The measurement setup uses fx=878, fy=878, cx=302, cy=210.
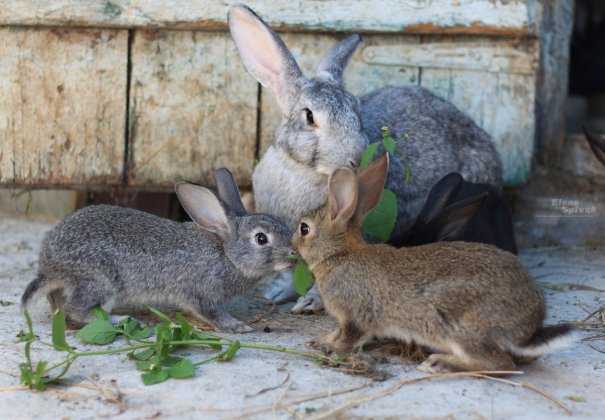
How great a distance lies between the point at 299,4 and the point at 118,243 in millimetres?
2066

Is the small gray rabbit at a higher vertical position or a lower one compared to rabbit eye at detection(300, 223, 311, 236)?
lower

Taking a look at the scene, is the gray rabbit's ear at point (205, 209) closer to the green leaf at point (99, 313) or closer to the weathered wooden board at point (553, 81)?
the green leaf at point (99, 313)

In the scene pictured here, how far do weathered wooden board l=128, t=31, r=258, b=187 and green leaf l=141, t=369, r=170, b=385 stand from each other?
234 centimetres

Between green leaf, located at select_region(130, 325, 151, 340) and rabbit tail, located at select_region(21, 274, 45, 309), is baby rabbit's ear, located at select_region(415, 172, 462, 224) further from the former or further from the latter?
rabbit tail, located at select_region(21, 274, 45, 309)

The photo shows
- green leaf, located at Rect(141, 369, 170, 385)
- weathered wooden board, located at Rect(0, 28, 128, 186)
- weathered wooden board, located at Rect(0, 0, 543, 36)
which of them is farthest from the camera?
weathered wooden board, located at Rect(0, 28, 128, 186)

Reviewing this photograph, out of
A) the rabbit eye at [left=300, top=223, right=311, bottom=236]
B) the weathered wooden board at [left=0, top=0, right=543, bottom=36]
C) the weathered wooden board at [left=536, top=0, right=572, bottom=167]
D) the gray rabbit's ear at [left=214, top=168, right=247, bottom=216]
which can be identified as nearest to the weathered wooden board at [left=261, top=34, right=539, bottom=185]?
the weathered wooden board at [left=0, top=0, right=543, bottom=36]

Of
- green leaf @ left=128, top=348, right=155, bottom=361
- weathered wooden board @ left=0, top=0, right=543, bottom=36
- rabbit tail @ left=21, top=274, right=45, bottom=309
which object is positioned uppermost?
weathered wooden board @ left=0, top=0, right=543, bottom=36

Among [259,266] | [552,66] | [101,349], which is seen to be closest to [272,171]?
[259,266]

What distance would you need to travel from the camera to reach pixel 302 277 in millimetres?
3775

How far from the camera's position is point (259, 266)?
417 centimetres

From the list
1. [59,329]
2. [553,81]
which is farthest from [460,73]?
[59,329]

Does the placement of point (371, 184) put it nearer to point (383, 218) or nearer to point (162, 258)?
point (383, 218)

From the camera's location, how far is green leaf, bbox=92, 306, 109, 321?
12.8 feet

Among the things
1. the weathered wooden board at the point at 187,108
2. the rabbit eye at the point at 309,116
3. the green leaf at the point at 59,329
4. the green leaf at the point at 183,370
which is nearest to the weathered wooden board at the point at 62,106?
the weathered wooden board at the point at 187,108
